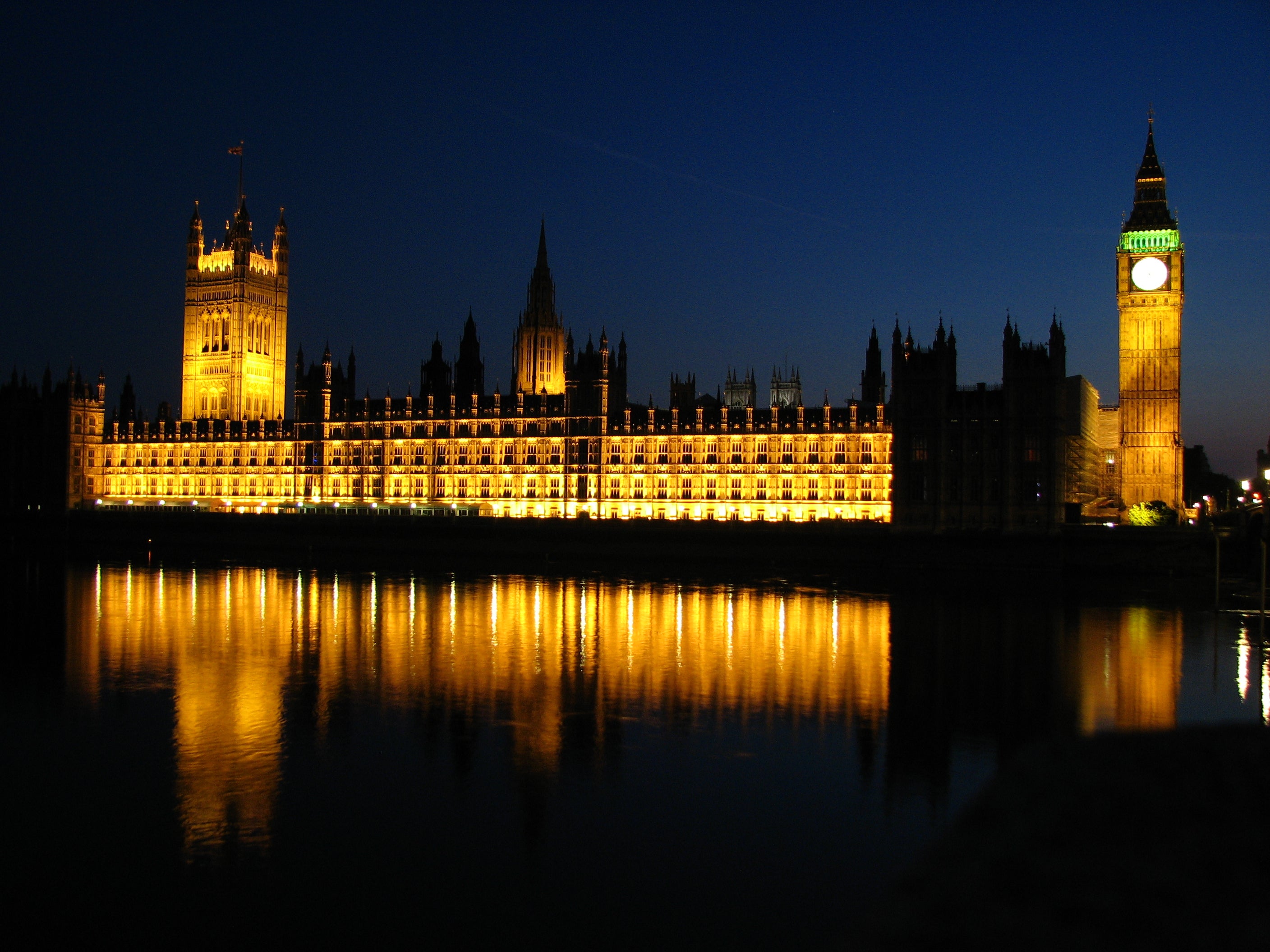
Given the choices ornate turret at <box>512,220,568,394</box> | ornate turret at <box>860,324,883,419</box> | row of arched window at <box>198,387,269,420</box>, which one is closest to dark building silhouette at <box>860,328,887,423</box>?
ornate turret at <box>860,324,883,419</box>

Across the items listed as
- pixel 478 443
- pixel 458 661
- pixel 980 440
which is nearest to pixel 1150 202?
pixel 980 440

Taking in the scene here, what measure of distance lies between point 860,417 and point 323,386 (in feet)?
173

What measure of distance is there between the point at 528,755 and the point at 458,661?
11534 millimetres

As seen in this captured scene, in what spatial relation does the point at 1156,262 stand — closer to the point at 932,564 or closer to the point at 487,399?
the point at 932,564

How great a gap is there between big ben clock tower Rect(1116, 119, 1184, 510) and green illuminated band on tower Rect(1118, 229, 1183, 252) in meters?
0.04

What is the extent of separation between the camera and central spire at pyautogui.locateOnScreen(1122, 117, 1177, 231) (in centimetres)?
9538

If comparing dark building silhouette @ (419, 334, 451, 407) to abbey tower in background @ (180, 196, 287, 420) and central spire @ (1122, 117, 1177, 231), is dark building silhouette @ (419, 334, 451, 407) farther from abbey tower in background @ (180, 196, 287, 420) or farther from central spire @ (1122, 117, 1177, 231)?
central spire @ (1122, 117, 1177, 231)

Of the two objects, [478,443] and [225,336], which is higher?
[225,336]

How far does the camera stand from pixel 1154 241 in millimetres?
94750

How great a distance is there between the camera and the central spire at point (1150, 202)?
313 ft

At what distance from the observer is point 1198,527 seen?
2667 inches

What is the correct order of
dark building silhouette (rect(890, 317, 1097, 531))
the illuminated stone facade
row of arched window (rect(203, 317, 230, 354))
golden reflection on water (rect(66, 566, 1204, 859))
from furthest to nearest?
row of arched window (rect(203, 317, 230, 354)) < the illuminated stone facade < dark building silhouette (rect(890, 317, 1097, 531)) < golden reflection on water (rect(66, 566, 1204, 859))

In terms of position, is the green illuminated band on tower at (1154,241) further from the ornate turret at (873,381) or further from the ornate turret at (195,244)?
the ornate turret at (195,244)

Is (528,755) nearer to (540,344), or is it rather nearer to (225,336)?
(540,344)
